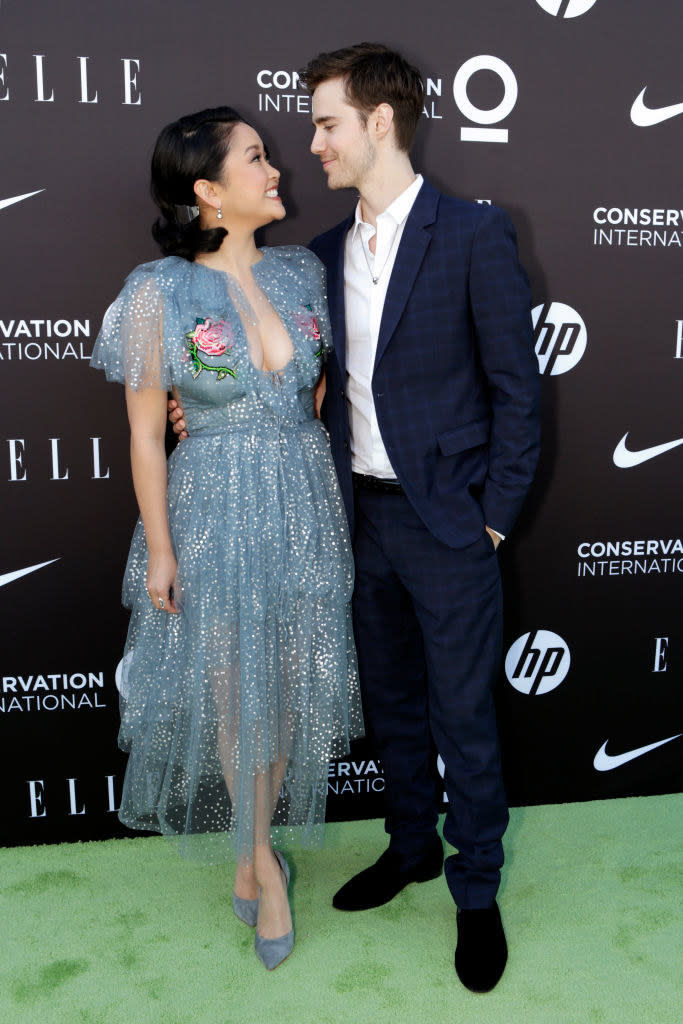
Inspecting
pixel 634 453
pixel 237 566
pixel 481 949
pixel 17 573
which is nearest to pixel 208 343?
pixel 237 566

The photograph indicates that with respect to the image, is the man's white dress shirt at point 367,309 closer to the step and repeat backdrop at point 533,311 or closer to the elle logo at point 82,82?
the step and repeat backdrop at point 533,311

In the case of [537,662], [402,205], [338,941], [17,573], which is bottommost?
[338,941]

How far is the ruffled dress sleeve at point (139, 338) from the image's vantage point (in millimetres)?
1891

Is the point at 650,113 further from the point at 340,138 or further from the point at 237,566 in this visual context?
the point at 237,566

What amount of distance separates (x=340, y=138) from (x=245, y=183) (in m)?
0.22

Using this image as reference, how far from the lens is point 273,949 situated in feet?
6.72

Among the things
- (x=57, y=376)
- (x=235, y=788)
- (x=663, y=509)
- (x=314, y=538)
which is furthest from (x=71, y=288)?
(x=663, y=509)

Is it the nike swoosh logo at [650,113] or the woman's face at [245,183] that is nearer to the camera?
the woman's face at [245,183]

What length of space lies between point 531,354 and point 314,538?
61 cm

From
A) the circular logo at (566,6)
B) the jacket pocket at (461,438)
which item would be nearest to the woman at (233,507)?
the jacket pocket at (461,438)

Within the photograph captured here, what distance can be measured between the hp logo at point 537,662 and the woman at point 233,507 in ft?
2.40

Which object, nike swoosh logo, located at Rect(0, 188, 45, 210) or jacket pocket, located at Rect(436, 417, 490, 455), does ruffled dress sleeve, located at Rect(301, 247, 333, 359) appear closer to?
jacket pocket, located at Rect(436, 417, 490, 455)

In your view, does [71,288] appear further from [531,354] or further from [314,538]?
[531,354]

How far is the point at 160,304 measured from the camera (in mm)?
1906
